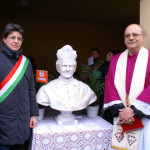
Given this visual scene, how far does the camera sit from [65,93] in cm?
220

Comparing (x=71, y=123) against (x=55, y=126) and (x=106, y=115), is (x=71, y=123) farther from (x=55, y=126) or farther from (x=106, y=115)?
(x=106, y=115)

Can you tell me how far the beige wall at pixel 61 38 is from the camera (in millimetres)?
6645

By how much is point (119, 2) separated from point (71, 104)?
3569 millimetres

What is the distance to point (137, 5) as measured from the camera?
17.1 feet

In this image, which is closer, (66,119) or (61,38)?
(66,119)

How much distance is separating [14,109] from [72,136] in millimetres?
621

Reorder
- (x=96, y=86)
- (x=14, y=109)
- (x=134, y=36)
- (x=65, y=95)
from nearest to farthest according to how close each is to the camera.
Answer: (x=14, y=109) → (x=134, y=36) → (x=65, y=95) → (x=96, y=86)

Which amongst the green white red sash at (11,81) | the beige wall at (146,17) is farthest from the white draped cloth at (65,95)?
the beige wall at (146,17)

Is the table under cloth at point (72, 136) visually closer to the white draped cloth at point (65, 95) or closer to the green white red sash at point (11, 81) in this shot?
the white draped cloth at point (65, 95)

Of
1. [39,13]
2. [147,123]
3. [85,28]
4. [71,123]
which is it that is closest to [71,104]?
[71,123]

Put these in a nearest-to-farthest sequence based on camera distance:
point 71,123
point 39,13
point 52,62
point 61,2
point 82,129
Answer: point 82,129 < point 71,123 < point 61,2 < point 39,13 < point 52,62

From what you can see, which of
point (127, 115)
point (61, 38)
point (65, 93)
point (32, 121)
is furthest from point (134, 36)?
point (61, 38)

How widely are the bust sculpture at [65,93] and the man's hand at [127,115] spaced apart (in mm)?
441

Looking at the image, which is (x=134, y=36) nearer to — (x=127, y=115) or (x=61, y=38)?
(x=127, y=115)
